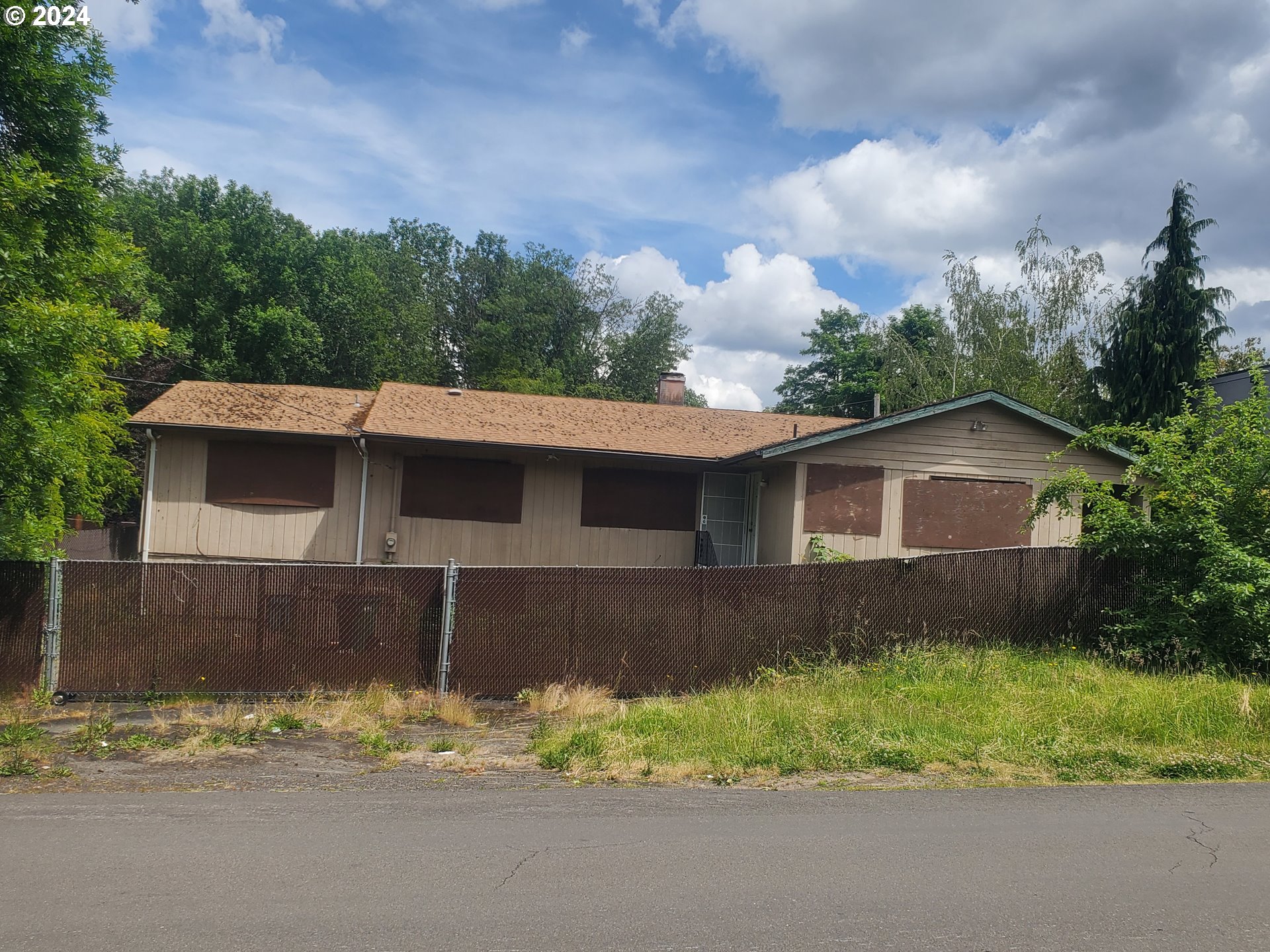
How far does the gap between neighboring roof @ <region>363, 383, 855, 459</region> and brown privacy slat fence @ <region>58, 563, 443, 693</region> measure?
5105 millimetres

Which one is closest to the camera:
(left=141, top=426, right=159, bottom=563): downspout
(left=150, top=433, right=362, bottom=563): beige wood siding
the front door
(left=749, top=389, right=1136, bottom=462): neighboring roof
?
(left=749, top=389, right=1136, bottom=462): neighboring roof

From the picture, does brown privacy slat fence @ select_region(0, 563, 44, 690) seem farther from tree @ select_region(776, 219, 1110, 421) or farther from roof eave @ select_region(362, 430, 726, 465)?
tree @ select_region(776, 219, 1110, 421)

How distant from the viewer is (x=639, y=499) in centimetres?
1616

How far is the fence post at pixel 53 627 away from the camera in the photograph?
30.0 feet

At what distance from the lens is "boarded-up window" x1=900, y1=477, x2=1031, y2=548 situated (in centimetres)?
1404

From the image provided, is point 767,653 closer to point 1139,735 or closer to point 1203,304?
point 1139,735

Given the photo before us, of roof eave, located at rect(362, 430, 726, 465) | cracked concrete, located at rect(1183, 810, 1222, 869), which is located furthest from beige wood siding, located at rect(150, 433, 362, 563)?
cracked concrete, located at rect(1183, 810, 1222, 869)

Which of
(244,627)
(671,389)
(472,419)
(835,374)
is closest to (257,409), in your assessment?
(472,419)

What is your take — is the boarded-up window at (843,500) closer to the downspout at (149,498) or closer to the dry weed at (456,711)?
the dry weed at (456,711)

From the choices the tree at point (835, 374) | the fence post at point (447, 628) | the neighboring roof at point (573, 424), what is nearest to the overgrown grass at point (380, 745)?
the fence post at point (447, 628)

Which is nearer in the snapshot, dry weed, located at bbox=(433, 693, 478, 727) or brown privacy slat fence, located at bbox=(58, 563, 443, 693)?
dry weed, located at bbox=(433, 693, 478, 727)

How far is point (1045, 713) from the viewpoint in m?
8.27

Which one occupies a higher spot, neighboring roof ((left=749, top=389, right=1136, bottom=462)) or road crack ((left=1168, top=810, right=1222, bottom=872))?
neighboring roof ((left=749, top=389, right=1136, bottom=462))

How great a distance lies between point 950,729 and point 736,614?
289cm
